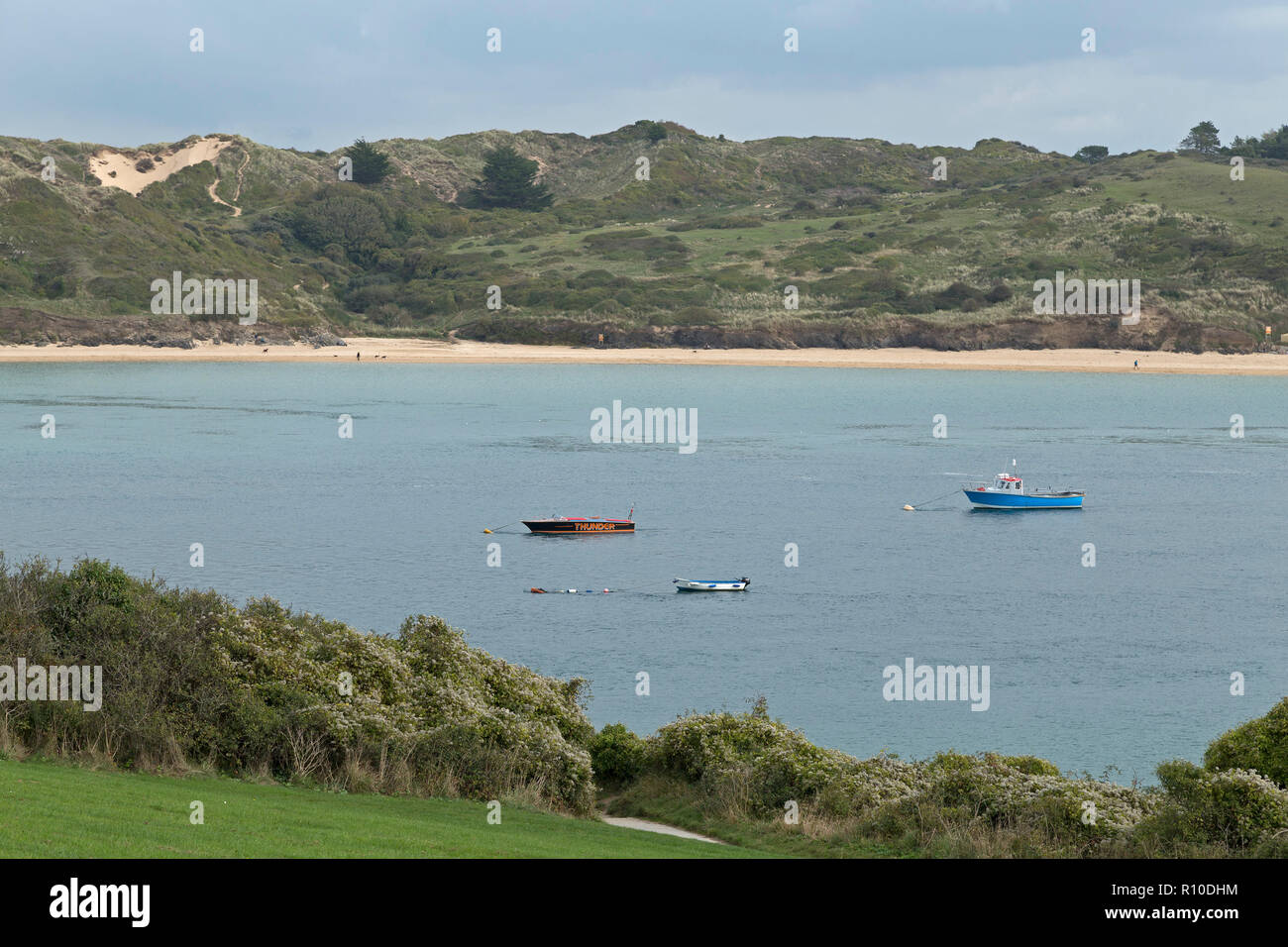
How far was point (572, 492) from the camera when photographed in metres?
71.1

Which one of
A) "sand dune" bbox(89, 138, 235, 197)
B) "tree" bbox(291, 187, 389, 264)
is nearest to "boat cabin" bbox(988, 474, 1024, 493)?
"tree" bbox(291, 187, 389, 264)

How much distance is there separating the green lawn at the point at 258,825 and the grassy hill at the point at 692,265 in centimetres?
12310

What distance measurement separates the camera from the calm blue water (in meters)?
37.0

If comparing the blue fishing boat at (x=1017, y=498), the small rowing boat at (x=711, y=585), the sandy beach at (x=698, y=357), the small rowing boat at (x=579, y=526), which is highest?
the sandy beach at (x=698, y=357)

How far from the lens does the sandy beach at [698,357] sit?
13012 cm

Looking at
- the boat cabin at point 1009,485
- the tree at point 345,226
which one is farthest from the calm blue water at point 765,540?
the tree at point 345,226

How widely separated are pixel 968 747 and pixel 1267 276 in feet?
416

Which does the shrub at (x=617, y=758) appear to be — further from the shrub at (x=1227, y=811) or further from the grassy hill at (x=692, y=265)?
the grassy hill at (x=692, y=265)

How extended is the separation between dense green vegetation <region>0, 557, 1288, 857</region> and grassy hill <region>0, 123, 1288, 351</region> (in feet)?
387

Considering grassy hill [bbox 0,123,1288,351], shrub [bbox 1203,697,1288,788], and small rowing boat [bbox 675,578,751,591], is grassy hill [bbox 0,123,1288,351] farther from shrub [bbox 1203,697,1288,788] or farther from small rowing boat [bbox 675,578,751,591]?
shrub [bbox 1203,697,1288,788]

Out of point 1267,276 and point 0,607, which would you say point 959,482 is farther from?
point 1267,276

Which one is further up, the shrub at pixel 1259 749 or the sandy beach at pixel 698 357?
the sandy beach at pixel 698 357

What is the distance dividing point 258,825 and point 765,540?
4394cm
